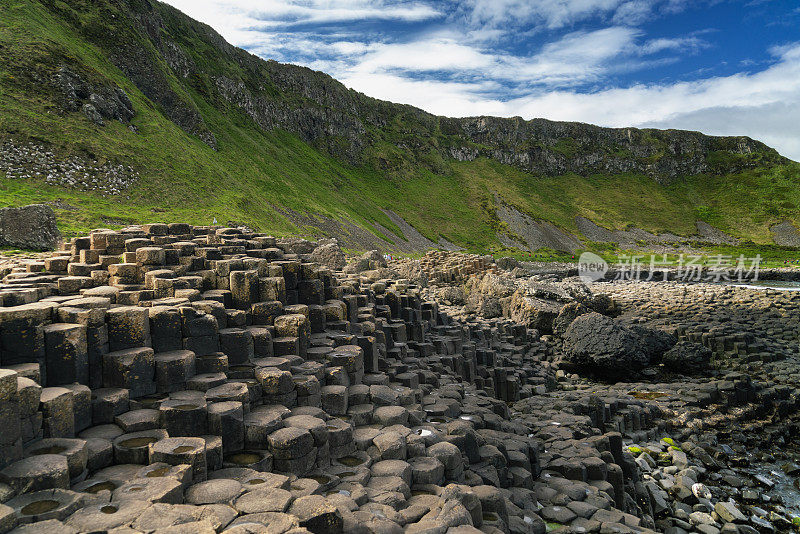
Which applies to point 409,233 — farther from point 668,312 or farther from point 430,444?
point 430,444

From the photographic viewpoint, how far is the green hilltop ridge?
45562 millimetres

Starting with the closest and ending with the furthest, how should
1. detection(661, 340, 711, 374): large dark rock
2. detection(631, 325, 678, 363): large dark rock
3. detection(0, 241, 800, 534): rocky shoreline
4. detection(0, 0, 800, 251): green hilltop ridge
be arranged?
1. detection(0, 241, 800, 534): rocky shoreline
2. detection(661, 340, 711, 374): large dark rock
3. detection(631, 325, 678, 363): large dark rock
4. detection(0, 0, 800, 251): green hilltop ridge

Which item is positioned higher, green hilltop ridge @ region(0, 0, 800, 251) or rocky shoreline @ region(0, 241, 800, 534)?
green hilltop ridge @ region(0, 0, 800, 251)

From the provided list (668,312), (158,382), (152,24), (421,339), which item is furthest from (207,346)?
(152,24)

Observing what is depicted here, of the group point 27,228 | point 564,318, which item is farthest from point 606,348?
point 27,228

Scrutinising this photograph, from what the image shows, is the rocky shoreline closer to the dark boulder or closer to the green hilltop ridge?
the dark boulder

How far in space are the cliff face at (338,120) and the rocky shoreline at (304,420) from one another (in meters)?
69.9

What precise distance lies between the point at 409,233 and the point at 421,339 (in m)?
90.3

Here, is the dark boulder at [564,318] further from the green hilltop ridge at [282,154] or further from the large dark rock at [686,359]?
the green hilltop ridge at [282,154]

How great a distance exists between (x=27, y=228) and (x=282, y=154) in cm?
8006

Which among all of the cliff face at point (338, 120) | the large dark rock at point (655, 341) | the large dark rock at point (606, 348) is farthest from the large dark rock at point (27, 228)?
the cliff face at point (338, 120)

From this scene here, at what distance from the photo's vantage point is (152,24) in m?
80.5

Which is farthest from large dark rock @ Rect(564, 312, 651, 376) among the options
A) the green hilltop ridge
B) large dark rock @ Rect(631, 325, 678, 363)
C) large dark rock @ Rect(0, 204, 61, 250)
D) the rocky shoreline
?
the green hilltop ridge

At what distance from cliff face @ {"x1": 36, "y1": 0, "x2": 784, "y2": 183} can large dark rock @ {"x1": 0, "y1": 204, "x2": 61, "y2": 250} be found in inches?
2116
